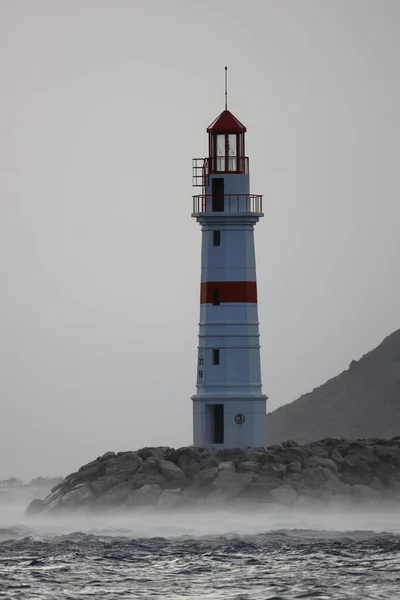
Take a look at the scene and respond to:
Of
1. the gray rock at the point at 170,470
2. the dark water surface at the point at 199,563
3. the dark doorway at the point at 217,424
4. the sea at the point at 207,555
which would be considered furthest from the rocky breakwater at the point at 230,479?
the dark water surface at the point at 199,563

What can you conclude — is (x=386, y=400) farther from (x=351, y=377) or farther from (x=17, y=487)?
(x=17, y=487)

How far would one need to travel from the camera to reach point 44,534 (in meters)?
47.0

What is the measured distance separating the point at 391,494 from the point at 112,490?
653 cm

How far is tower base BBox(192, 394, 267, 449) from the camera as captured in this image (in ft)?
167

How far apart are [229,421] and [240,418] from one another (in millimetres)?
273

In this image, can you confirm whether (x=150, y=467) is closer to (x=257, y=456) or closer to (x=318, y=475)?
(x=257, y=456)

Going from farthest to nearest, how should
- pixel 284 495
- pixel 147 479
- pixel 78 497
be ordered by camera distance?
pixel 78 497 → pixel 147 479 → pixel 284 495

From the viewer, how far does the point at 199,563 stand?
40438 millimetres

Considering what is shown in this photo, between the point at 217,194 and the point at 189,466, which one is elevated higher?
the point at 217,194

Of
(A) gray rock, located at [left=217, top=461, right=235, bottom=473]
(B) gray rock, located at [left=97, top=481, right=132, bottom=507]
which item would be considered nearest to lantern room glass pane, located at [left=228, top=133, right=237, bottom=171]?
(A) gray rock, located at [left=217, top=461, right=235, bottom=473]

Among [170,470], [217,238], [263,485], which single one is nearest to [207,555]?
[263,485]

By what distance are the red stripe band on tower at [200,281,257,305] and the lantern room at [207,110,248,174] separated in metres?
2.74

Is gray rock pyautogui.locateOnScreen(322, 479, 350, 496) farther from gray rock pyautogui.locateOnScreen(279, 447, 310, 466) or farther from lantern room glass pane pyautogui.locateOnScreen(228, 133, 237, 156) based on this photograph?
lantern room glass pane pyautogui.locateOnScreen(228, 133, 237, 156)

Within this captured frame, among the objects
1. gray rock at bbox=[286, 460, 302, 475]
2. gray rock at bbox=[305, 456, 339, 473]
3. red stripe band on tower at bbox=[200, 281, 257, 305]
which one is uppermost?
red stripe band on tower at bbox=[200, 281, 257, 305]
